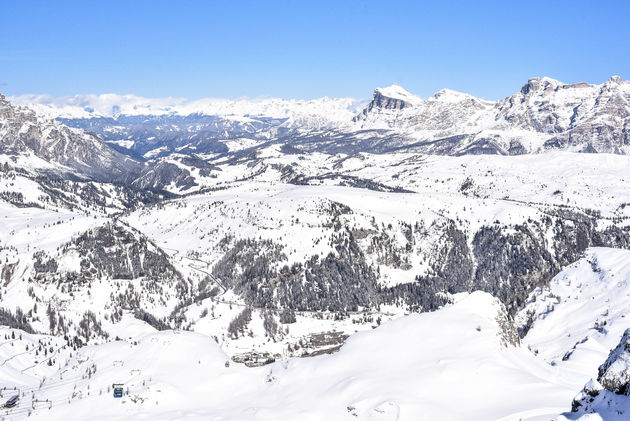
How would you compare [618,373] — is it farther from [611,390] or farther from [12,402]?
[12,402]

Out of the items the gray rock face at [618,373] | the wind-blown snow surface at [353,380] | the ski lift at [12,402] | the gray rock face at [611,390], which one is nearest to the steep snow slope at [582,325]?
the wind-blown snow surface at [353,380]

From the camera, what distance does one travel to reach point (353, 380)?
3093 inches

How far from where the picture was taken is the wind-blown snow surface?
69500 millimetres

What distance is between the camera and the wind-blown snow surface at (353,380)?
69500 millimetres

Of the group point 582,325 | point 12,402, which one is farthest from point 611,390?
point 582,325

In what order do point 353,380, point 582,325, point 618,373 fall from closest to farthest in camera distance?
point 618,373 → point 353,380 → point 582,325

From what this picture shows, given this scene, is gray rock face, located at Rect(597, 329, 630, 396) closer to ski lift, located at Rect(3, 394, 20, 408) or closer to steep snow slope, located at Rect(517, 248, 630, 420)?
steep snow slope, located at Rect(517, 248, 630, 420)

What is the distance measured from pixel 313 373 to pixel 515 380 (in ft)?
102

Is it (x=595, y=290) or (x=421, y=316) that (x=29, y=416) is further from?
(x=595, y=290)

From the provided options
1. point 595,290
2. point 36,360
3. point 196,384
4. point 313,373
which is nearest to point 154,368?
point 196,384

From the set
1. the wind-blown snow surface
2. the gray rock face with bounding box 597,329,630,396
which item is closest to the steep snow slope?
the wind-blown snow surface

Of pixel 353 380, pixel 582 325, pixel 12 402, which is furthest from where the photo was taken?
pixel 582 325

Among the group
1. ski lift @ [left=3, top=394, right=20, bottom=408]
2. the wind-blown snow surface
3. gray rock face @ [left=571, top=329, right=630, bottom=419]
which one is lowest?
ski lift @ [left=3, top=394, right=20, bottom=408]

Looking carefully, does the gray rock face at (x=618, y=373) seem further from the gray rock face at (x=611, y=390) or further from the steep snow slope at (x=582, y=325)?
the steep snow slope at (x=582, y=325)
